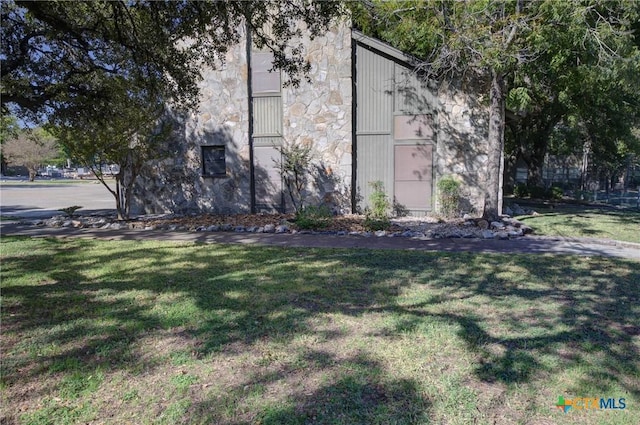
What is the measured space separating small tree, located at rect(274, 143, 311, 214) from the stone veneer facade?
289 millimetres

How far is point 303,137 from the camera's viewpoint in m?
12.3

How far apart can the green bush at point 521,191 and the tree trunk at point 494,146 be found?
12538 millimetres

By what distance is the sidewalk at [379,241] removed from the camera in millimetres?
7488

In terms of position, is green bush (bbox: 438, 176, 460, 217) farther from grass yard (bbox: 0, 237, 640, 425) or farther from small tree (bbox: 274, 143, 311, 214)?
grass yard (bbox: 0, 237, 640, 425)

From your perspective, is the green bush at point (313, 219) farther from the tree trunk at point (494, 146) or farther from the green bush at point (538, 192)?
the green bush at point (538, 192)

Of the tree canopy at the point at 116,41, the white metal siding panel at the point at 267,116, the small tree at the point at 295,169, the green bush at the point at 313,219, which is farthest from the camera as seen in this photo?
the white metal siding panel at the point at 267,116

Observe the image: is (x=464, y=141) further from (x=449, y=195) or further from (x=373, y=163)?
(x=373, y=163)

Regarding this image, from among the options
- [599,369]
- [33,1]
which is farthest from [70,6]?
[599,369]

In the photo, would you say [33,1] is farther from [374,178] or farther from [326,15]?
[374,178]

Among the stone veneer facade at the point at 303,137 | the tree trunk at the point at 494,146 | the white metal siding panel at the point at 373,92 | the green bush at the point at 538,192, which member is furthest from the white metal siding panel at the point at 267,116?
the green bush at the point at 538,192

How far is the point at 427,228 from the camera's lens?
9703 mm

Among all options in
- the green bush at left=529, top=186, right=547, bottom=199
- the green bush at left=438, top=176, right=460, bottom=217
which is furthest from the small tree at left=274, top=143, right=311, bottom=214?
the green bush at left=529, top=186, right=547, bottom=199

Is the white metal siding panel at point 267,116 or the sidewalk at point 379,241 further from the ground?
the white metal siding panel at point 267,116

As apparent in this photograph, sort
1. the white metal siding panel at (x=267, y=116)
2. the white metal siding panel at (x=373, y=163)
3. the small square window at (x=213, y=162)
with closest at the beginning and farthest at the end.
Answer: the white metal siding panel at (x=373, y=163) < the white metal siding panel at (x=267, y=116) < the small square window at (x=213, y=162)
